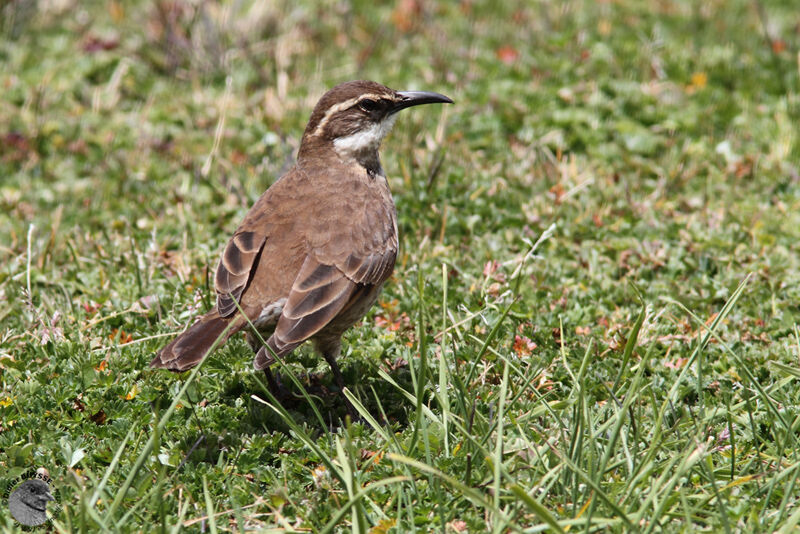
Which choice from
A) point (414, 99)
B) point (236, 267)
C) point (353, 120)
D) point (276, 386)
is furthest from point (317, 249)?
point (414, 99)

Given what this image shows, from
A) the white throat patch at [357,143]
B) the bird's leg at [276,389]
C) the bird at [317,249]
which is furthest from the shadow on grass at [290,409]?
the white throat patch at [357,143]

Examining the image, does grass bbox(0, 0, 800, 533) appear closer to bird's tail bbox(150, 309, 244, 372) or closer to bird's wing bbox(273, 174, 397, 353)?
bird's tail bbox(150, 309, 244, 372)

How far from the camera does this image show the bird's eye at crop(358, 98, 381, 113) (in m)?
6.36

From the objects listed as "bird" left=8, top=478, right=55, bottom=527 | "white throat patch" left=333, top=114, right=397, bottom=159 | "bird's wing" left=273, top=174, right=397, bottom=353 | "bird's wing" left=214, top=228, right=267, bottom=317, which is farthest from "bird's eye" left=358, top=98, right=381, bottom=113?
"bird" left=8, top=478, right=55, bottom=527

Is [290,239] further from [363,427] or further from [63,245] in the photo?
[63,245]

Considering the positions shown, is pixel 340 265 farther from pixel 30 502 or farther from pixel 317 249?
pixel 30 502

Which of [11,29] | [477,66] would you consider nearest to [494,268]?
[477,66]

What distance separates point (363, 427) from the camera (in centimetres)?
515

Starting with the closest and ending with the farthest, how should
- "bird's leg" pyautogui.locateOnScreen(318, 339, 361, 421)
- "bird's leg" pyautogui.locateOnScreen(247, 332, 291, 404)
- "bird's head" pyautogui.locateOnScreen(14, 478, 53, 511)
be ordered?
1. "bird's head" pyautogui.locateOnScreen(14, 478, 53, 511)
2. "bird's leg" pyautogui.locateOnScreen(318, 339, 361, 421)
3. "bird's leg" pyautogui.locateOnScreen(247, 332, 291, 404)

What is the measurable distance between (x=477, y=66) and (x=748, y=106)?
2752 millimetres

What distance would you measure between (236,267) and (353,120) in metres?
1.52

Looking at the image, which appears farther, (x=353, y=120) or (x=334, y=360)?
(x=353, y=120)

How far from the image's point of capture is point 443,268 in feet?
14.7

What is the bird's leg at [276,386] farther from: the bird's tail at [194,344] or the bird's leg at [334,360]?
the bird's tail at [194,344]
